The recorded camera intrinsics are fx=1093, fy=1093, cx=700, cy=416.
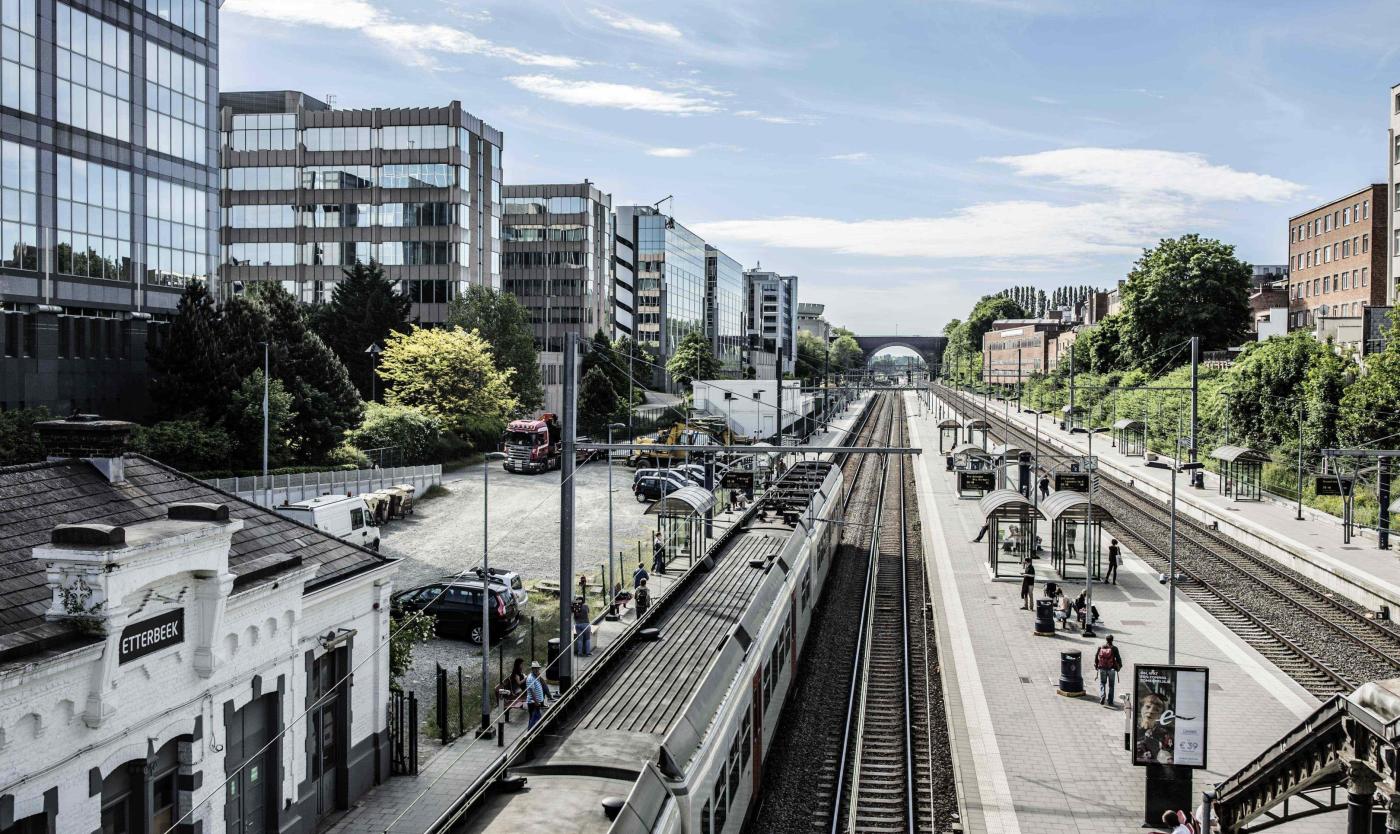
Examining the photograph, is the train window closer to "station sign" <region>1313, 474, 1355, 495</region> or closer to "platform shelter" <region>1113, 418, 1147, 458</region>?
"station sign" <region>1313, 474, 1355, 495</region>

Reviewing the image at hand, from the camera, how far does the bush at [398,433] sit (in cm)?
5394

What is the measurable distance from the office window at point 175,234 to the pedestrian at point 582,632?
3344 cm

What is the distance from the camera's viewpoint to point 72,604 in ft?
38.4

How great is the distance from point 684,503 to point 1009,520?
11.0 meters

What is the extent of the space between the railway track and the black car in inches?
738

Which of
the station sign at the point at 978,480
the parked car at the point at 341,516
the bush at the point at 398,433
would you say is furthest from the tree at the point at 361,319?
the station sign at the point at 978,480

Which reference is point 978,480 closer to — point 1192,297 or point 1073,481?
point 1073,481

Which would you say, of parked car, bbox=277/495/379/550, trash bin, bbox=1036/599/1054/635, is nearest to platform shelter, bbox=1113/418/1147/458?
trash bin, bbox=1036/599/1054/635

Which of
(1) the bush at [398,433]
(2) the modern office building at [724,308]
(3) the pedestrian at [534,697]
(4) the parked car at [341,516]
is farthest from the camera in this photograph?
(2) the modern office building at [724,308]

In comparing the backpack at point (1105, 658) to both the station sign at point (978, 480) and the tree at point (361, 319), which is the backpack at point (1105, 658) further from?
the tree at point (361, 319)

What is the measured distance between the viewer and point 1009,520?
37.0m

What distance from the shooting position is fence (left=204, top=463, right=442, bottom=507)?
4056 centimetres

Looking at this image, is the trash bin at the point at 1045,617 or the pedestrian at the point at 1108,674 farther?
the trash bin at the point at 1045,617

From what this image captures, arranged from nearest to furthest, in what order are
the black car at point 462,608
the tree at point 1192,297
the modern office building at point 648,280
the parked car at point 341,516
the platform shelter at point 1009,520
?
1. the black car at point 462,608
2. the parked car at point 341,516
3. the platform shelter at point 1009,520
4. the tree at point 1192,297
5. the modern office building at point 648,280
